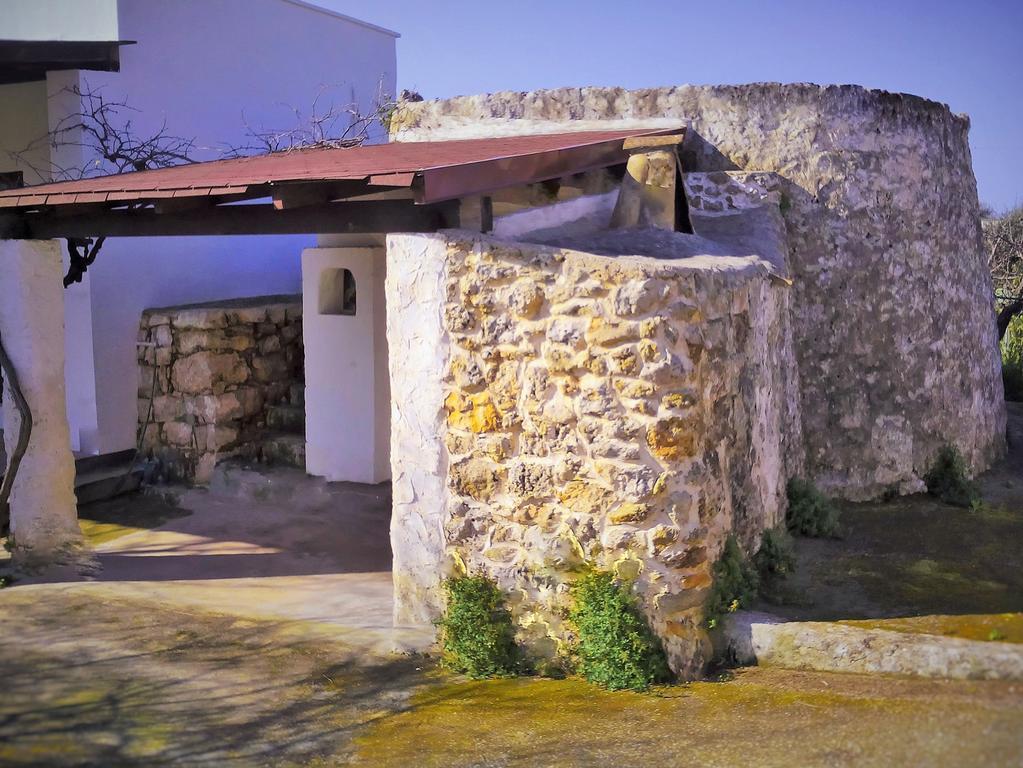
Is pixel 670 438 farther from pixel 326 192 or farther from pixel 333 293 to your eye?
pixel 333 293

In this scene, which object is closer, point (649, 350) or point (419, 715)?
point (419, 715)

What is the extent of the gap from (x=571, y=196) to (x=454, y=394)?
5.00 ft

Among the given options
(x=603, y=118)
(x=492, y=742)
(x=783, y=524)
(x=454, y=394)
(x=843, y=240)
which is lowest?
(x=492, y=742)

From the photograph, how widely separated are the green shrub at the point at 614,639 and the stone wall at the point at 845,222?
2.97 metres

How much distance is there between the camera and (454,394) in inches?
211

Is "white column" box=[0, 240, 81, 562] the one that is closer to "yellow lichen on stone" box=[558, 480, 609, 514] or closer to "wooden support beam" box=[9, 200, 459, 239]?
"wooden support beam" box=[9, 200, 459, 239]

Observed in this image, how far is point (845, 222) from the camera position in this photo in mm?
7445

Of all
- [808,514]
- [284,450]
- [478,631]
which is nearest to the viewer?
[478,631]

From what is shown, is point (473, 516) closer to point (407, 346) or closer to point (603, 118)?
point (407, 346)

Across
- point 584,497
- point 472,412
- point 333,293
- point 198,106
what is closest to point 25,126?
point 198,106

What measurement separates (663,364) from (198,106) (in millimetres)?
7691

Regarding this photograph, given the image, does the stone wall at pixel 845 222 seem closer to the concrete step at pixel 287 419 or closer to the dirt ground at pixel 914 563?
the dirt ground at pixel 914 563

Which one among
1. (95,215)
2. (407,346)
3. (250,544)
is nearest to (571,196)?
(407,346)

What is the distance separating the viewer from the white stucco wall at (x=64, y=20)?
945cm
